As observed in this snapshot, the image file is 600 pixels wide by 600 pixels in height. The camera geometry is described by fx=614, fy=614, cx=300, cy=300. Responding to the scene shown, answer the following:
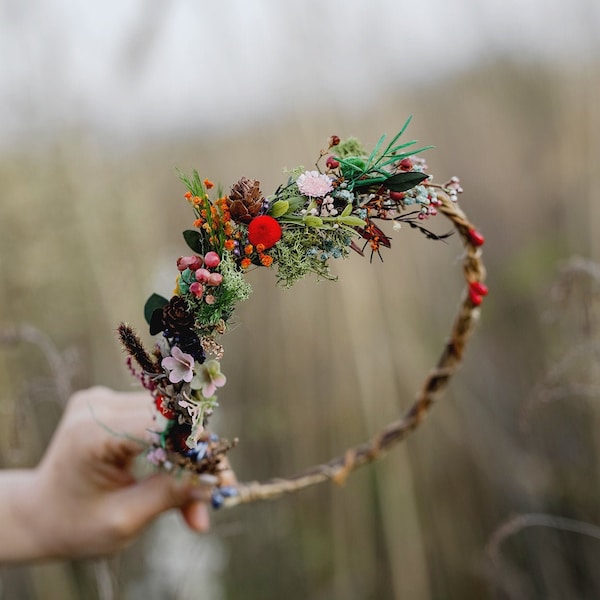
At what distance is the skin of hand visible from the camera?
59 centimetres

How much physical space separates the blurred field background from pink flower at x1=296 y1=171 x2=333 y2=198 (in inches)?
26.3

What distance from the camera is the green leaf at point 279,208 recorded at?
38 cm

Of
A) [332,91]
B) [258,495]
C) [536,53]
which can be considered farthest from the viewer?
[536,53]

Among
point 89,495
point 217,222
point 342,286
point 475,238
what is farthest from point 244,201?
point 342,286

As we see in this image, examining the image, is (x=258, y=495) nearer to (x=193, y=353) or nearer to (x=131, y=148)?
(x=193, y=353)

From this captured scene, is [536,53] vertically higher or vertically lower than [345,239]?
higher

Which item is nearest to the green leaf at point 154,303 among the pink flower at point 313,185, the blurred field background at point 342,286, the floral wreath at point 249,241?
the floral wreath at point 249,241

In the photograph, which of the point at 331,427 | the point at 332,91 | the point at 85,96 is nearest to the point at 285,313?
the point at 331,427

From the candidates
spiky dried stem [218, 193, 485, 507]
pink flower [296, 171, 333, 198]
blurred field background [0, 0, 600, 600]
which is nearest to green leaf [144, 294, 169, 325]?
pink flower [296, 171, 333, 198]

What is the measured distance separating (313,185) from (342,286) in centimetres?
74

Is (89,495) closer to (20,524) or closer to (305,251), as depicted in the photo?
(20,524)

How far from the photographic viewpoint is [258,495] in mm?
568

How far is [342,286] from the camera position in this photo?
112 cm

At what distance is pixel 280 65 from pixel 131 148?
13.0 inches
